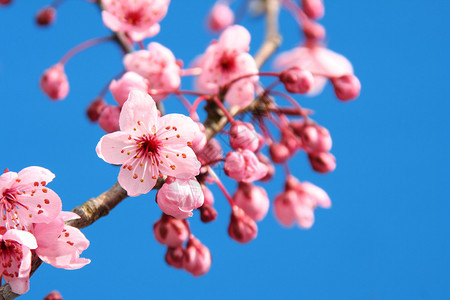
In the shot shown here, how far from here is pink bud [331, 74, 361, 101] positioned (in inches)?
56.7

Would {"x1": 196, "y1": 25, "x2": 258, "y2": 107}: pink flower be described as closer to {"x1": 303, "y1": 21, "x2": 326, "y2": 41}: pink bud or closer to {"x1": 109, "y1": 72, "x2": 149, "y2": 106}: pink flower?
{"x1": 109, "y1": 72, "x2": 149, "y2": 106}: pink flower

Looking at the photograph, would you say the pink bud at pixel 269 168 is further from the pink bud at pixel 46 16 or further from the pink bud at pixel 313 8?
the pink bud at pixel 46 16

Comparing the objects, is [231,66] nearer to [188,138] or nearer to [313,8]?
[188,138]

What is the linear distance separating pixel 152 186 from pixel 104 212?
0.11 metres

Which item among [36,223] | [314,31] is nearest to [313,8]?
[314,31]

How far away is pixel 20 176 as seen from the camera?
3.22 ft

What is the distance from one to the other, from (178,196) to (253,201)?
0.53 m

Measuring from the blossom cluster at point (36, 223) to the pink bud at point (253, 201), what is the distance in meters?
0.57

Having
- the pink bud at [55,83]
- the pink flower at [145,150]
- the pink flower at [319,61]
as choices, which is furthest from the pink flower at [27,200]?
the pink flower at [319,61]

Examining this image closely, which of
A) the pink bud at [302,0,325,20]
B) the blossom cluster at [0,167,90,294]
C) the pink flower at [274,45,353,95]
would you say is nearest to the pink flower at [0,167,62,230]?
the blossom cluster at [0,167,90,294]

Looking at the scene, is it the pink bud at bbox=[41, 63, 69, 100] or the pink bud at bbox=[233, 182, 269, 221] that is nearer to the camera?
the pink bud at bbox=[233, 182, 269, 221]

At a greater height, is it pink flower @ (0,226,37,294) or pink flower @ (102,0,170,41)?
pink flower @ (102,0,170,41)

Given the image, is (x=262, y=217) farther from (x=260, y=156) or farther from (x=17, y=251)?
(x=17, y=251)

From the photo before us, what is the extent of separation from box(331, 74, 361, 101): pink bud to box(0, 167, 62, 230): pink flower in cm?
79
